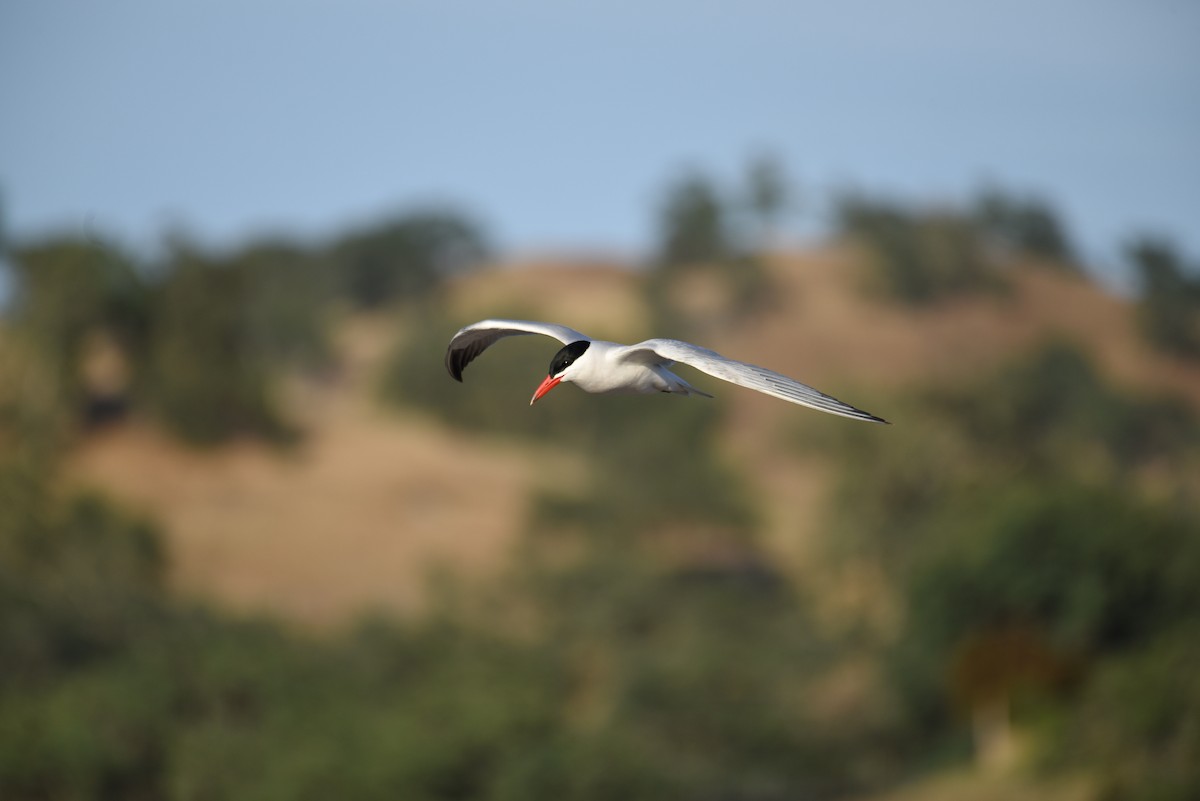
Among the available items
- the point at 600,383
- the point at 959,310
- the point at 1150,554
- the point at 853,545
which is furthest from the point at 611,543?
the point at 959,310

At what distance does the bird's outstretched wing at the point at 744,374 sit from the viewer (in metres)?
9.30

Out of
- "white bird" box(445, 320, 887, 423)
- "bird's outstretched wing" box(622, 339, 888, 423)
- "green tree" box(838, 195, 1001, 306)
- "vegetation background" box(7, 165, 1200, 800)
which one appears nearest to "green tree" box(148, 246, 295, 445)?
"vegetation background" box(7, 165, 1200, 800)

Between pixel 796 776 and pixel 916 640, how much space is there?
5557 millimetres

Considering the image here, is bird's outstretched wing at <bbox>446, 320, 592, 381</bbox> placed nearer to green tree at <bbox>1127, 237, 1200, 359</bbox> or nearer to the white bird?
the white bird

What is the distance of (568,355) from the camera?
37.2 feet

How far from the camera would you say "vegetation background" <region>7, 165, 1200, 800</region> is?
37.2 metres

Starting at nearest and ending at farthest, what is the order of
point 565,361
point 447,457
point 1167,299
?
point 565,361, point 447,457, point 1167,299

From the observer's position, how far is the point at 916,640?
46.3 metres

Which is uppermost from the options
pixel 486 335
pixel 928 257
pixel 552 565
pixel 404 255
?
pixel 928 257

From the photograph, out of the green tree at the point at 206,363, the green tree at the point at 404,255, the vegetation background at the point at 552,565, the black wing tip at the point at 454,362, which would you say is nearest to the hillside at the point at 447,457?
the vegetation background at the point at 552,565

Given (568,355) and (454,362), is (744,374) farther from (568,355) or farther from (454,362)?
(454,362)

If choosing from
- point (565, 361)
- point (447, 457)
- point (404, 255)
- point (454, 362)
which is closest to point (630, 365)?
point (565, 361)

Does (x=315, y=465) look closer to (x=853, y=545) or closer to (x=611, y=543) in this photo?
(x=611, y=543)

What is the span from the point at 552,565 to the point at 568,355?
4210 centimetres
